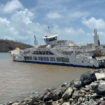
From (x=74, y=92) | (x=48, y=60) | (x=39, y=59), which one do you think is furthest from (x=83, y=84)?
(x=39, y=59)

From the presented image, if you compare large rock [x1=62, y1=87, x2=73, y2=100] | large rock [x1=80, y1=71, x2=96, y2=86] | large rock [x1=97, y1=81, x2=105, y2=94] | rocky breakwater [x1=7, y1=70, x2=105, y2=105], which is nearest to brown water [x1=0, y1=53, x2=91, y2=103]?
rocky breakwater [x1=7, y1=70, x2=105, y2=105]

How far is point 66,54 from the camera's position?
52000 millimetres

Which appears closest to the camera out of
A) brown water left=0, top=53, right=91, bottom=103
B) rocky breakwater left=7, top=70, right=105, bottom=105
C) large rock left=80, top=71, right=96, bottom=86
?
rocky breakwater left=7, top=70, right=105, bottom=105

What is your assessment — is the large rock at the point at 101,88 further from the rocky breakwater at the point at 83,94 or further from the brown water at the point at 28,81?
the brown water at the point at 28,81

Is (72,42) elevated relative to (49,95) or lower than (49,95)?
elevated

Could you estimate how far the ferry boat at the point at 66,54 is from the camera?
44.8 meters

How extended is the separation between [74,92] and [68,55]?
127 feet

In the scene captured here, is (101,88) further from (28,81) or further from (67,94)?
(28,81)

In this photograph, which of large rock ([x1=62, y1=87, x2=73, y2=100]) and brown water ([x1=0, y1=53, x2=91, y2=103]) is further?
brown water ([x1=0, y1=53, x2=91, y2=103])

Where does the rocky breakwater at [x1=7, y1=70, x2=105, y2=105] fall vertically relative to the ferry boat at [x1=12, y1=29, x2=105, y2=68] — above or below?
below

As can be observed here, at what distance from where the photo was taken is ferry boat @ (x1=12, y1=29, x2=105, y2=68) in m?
44.8

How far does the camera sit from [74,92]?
11.0 m

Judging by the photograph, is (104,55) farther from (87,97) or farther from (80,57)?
(87,97)

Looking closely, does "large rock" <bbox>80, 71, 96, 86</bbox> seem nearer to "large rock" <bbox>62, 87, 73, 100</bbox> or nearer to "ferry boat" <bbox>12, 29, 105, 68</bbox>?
"large rock" <bbox>62, 87, 73, 100</bbox>
